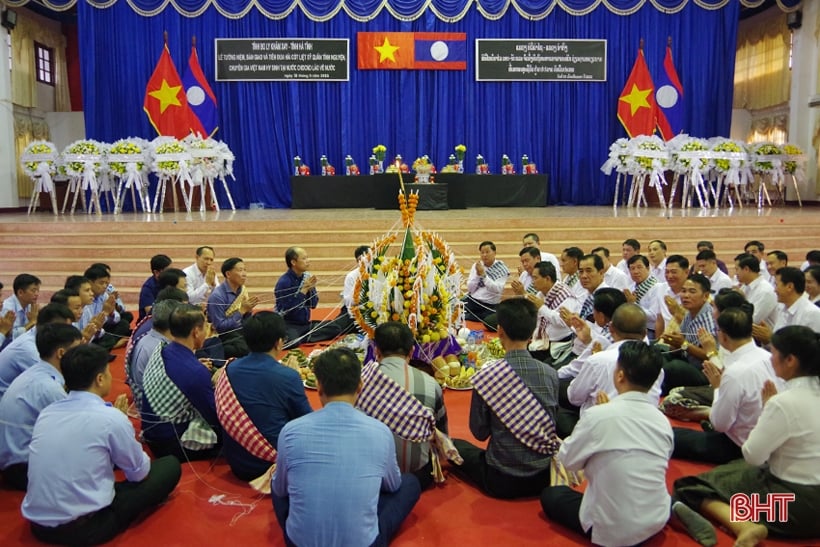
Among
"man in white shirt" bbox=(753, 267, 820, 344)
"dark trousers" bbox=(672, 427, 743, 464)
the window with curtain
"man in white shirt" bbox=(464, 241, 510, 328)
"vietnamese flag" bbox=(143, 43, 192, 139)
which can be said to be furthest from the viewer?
the window with curtain

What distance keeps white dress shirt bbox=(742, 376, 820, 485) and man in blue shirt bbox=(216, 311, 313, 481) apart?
181cm

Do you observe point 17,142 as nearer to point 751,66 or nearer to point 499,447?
point 499,447

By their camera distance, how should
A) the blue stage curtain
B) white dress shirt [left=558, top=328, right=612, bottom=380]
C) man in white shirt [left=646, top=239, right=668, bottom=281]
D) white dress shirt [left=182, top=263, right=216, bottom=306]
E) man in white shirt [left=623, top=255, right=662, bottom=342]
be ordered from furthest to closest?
the blue stage curtain < man in white shirt [left=646, top=239, right=668, bottom=281] < white dress shirt [left=182, top=263, right=216, bottom=306] < man in white shirt [left=623, top=255, right=662, bottom=342] < white dress shirt [left=558, top=328, right=612, bottom=380]

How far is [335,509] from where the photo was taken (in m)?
2.25

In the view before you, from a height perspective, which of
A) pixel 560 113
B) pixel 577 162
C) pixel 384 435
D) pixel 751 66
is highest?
pixel 751 66

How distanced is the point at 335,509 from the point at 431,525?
773 millimetres

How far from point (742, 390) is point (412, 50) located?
449 inches

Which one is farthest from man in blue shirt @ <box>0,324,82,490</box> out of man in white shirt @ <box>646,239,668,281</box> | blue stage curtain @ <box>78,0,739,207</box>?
blue stage curtain @ <box>78,0,739,207</box>

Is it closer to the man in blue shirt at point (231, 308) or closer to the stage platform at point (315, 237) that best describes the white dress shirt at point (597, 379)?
the man in blue shirt at point (231, 308)

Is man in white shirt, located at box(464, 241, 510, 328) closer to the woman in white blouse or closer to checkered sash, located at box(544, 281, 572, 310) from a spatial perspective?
checkered sash, located at box(544, 281, 572, 310)

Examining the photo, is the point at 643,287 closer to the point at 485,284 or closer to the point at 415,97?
the point at 485,284

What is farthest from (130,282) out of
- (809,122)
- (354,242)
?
(809,122)

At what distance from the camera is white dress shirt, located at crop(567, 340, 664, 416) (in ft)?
10.2

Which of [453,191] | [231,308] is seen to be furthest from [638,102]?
[231,308]
